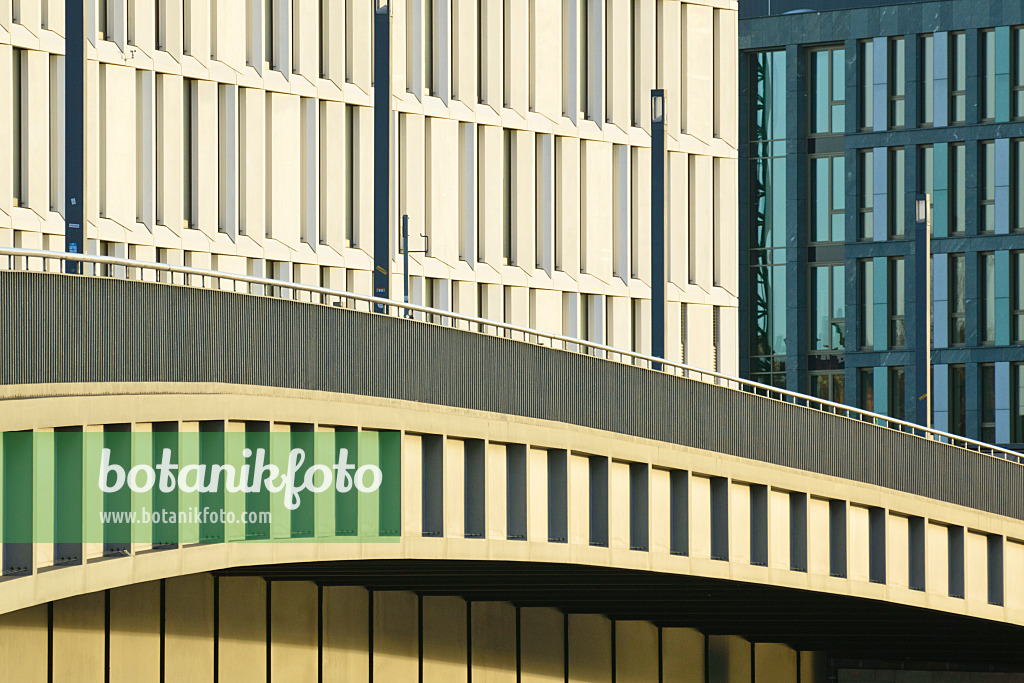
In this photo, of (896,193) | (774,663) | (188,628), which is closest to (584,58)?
(896,193)

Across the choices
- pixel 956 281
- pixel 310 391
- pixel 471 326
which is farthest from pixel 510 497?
pixel 956 281

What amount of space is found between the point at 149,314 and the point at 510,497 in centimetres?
695

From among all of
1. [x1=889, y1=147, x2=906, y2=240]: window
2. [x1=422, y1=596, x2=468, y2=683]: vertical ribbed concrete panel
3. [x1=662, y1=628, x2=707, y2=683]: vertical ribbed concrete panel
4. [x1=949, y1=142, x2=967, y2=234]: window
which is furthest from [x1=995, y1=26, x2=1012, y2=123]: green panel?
[x1=422, y1=596, x2=468, y2=683]: vertical ribbed concrete panel

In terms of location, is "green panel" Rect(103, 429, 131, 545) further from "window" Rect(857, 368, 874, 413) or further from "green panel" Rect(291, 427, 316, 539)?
"window" Rect(857, 368, 874, 413)

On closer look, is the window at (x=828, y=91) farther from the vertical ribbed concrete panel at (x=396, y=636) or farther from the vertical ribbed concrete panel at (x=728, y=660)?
the vertical ribbed concrete panel at (x=396, y=636)

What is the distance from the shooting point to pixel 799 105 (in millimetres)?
70938

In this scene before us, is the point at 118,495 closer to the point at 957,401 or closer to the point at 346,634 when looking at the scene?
the point at 346,634

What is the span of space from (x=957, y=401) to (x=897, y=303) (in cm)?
419

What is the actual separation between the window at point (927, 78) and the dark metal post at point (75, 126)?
4756cm

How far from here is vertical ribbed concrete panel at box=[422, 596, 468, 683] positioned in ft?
108

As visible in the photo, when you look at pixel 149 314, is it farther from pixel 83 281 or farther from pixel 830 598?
pixel 830 598

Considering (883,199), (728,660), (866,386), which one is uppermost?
(883,199)

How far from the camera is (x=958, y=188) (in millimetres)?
65812

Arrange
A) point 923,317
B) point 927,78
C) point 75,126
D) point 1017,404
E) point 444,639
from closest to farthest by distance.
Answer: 1. point 75,126
2. point 444,639
3. point 923,317
4. point 1017,404
5. point 927,78
